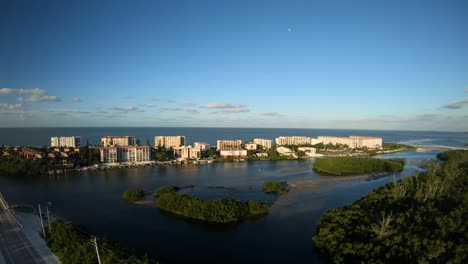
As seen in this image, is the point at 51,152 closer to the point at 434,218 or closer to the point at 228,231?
the point at 228,231

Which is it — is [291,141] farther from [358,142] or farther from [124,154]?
[124,154]

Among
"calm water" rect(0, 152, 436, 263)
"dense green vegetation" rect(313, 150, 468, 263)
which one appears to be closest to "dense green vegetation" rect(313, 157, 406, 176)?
"calm water" rect(0, 152, 436, 263)

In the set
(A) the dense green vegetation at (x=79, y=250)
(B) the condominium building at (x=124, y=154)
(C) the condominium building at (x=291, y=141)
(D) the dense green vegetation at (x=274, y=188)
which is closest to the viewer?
(A) the dense green vegetation at (x=79, y=250)

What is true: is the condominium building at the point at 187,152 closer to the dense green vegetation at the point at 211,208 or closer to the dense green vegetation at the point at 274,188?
the dense green vegetation at the point at 274,188

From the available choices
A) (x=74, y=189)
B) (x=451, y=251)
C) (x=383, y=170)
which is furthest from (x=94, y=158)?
(x=451, y=251)

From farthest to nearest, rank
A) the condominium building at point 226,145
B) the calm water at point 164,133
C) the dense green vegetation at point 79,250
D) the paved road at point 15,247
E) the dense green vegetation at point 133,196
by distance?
the calm water at point 164,133 < the condominium building at point 226,145 < the dense green vegetation at point 133,196 < the paved road at point 15,247 < the dense green vegetation at point 79,250

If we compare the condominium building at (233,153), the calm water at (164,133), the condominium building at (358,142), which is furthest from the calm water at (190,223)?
the calm water at (164,133)
